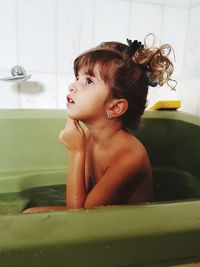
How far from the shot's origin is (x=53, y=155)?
108 cm

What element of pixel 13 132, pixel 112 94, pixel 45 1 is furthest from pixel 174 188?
pixel 45 1

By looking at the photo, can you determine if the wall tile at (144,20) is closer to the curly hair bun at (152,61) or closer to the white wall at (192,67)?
the white wall at (192,67)

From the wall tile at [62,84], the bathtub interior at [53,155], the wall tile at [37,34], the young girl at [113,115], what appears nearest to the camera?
the young girl at [113,115]

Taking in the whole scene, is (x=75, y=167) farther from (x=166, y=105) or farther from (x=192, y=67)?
(x=192, y=67)

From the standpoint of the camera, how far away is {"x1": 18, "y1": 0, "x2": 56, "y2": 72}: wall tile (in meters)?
1.12

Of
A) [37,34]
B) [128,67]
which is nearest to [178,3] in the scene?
[37,34]

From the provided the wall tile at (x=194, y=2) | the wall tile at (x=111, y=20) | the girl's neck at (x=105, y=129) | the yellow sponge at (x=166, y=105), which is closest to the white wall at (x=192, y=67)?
the wall tile at (x=194, y=2)

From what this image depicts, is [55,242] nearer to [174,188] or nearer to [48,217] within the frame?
[48,217]

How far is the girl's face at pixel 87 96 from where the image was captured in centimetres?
69

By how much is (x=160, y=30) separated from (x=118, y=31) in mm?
213

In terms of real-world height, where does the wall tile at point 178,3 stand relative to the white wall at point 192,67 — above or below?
above

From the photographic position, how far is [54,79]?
4.00 ft

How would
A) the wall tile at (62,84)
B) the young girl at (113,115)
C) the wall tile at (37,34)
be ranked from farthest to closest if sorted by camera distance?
the wall tile at (62,84) → the wall tile at (37,34) → the young girl at (113,115)

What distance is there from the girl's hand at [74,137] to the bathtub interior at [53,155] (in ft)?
0.83
